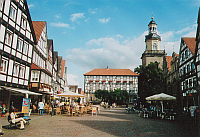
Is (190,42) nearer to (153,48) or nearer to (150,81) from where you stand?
(150,81)

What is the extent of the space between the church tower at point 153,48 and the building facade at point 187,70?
100 ft

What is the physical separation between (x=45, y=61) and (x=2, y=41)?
16535 mm

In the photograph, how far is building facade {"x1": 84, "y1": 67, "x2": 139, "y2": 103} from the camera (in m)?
78.7

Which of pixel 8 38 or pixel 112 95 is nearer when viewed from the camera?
pixel 8 38

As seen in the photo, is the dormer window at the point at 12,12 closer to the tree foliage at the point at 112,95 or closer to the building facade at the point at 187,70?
the building facade at the point at 187,70

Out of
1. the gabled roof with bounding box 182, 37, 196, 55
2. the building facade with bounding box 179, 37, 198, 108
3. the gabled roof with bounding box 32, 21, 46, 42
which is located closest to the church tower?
the building facade with bounding box 179, 37, 198, 108

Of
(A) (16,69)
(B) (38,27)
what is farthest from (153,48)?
(A) (16,69)

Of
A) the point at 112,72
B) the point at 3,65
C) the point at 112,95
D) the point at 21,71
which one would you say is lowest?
the point at 112,95

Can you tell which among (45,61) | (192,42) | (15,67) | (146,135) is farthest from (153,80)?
(146,135)

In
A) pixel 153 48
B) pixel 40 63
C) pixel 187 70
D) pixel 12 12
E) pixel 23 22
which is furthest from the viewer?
pixel 153 48

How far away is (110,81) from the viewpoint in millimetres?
79812

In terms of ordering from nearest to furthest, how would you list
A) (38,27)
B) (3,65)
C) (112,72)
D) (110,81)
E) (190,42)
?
(3,65) → (38,27) → (190,42) → (110,81) → (112,72)

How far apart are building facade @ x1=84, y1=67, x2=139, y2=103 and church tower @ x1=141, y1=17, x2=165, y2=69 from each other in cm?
1075

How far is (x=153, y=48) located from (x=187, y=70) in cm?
3592
